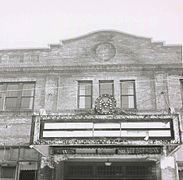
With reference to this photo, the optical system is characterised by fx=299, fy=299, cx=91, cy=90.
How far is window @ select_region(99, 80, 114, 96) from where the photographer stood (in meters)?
17.4

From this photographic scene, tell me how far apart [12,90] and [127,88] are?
6868mm

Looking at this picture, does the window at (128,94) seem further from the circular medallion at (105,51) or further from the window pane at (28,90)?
the window pane at (28,90)

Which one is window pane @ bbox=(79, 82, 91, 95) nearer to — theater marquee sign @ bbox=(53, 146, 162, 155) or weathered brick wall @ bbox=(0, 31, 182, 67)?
weathered brick wall @ bbox=(0, 31, 182, 67)

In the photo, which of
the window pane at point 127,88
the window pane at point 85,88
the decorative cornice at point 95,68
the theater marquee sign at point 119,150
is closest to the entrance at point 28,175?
the theater marquee sign at point 119,150

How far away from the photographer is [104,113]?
41.3ft

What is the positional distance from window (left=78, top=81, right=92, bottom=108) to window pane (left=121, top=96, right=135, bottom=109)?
6.25 feet

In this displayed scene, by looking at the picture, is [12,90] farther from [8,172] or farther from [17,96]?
[8,172]

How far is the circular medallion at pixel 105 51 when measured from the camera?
58.4ft

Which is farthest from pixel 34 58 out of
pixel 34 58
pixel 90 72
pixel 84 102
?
pixel 84 102

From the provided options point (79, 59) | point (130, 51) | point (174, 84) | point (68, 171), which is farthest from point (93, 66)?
point (68, 171)

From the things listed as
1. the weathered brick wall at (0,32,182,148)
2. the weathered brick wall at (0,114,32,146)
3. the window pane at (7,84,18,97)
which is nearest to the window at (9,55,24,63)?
the weathered brick wall at (0,32,182,148)

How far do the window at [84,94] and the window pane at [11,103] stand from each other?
3.83 meters

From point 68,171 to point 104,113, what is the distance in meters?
5.86

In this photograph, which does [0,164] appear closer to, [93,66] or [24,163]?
[24,163]
